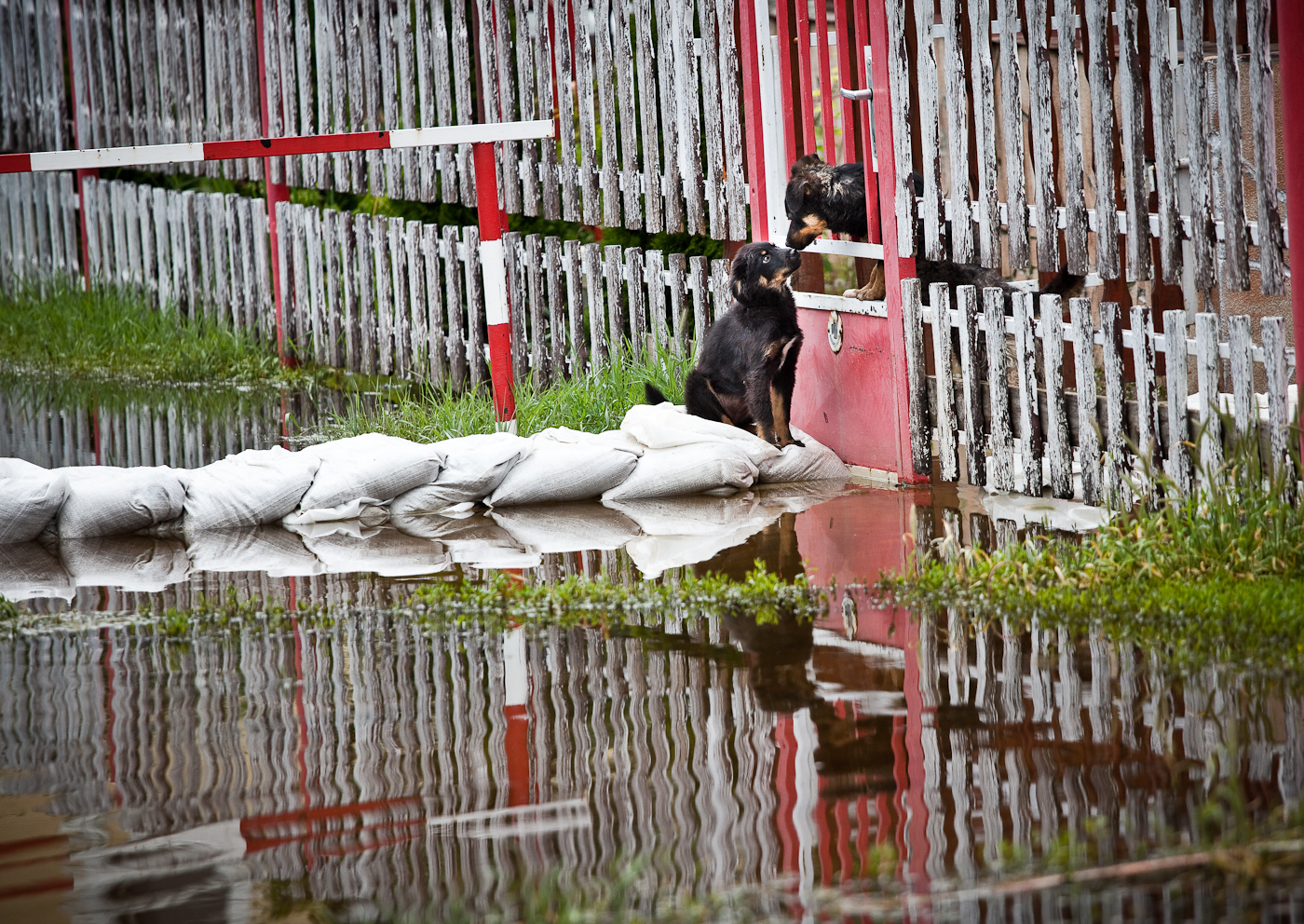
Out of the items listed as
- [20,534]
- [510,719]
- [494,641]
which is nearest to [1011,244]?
[494,641]

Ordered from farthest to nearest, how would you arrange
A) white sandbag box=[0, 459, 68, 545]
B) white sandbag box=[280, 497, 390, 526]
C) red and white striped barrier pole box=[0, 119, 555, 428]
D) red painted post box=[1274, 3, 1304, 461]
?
red and white striped barrier pole box=[0, 119, 555, 428] < white sandbag box=[280, 497, 390, 526] < white sandbag box=[0, 459, 68, 545] < red painted post box=[1274, 3, 1304, 461]

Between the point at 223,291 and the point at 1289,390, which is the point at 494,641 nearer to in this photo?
the point at 1289,390

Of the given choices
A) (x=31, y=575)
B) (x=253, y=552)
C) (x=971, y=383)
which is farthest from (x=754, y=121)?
(x=31, y=575)

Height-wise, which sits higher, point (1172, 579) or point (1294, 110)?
point (1294, 110)

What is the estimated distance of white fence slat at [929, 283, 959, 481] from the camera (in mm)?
6098

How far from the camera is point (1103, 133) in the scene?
540cm

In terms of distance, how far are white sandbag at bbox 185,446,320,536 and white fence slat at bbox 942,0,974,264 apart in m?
2.78

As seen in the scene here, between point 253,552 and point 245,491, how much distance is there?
44cm

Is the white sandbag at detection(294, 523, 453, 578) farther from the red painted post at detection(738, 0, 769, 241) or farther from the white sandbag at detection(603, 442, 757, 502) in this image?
the red painted post at detection(738, 0, 769, 241)

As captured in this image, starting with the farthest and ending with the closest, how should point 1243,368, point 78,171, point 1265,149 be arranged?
point 78,171 → point 1243,368 → point 1265,149


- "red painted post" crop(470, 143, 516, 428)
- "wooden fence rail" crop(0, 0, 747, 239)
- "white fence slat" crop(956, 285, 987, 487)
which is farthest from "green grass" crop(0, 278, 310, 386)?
"white fence slat" crop(956, 285, 987, 487)

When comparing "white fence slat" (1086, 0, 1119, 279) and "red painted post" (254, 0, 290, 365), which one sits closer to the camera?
"white fence slat" (1086, 0, 1119, 279)

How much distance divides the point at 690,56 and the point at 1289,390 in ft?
11.1

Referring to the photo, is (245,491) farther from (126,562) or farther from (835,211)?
(835,211)
